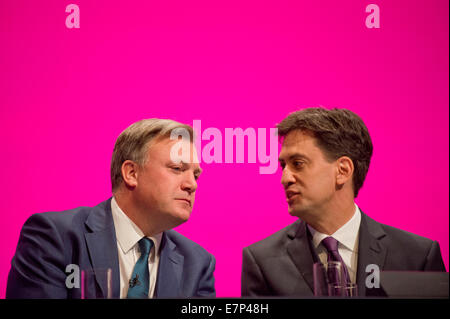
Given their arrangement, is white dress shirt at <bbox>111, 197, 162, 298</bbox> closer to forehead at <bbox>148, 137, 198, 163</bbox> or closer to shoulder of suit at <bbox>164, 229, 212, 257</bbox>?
shoulder of suit at <bbox>164, 229, 212, 257</bbox>

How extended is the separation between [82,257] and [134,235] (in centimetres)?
33

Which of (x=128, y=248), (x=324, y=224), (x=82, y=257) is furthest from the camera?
(x=324, y=224)

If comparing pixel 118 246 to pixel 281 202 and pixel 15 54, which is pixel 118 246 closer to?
pixel 281 202

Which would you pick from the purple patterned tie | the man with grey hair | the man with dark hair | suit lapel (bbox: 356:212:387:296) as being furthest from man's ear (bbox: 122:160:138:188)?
suit lapel (bbox: 356:212:387:296)

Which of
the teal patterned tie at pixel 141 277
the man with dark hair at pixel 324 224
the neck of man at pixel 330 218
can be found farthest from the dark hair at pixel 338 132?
the teal patterned tie at pixel 141 277

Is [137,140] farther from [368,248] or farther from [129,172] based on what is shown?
[368,248]

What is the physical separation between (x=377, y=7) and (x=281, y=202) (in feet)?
4.54

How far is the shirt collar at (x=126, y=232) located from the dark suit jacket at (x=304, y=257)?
62cm

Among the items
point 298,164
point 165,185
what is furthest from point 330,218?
point 165,185

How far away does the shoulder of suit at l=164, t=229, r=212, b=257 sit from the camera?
11.9 feet

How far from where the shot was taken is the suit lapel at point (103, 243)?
3359mm

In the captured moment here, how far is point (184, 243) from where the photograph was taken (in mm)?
3635

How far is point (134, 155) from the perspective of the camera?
3605mm

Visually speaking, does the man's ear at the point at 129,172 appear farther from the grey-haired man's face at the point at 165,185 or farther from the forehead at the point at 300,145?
the forehead at the point at 300,145
